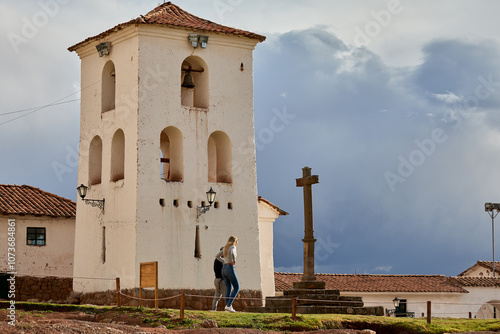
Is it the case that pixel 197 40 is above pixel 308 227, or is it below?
above

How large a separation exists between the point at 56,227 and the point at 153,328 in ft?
45.8

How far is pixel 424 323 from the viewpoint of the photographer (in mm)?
19688

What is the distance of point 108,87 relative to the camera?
26.8 m

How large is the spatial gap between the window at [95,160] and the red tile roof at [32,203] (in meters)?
2.91

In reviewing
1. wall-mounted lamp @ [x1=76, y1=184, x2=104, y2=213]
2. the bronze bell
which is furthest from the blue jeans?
the bronze bell

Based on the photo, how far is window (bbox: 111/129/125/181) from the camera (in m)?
25.8

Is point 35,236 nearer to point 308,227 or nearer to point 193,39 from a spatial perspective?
point 193,39

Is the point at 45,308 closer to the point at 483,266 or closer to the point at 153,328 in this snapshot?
the point at 153,328

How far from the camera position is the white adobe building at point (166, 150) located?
80.7 ft

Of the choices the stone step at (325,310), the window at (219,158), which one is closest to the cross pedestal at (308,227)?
the stone step at (325,310)

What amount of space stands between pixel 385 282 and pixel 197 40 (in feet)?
57.8

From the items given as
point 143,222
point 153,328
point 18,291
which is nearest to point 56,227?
point 18,291

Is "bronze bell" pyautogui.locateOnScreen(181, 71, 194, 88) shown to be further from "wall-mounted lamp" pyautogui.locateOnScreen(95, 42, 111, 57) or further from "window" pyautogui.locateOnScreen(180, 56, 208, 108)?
"wall-mounted lamp" pyautogui.locateOnScreen(95, 42, 111, 57)

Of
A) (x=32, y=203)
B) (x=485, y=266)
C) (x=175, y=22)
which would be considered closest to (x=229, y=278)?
(x=175, y=22)
